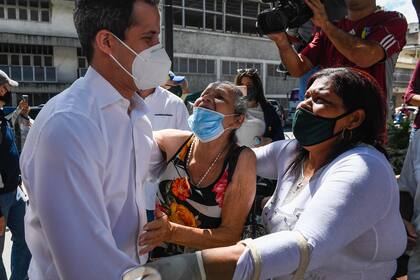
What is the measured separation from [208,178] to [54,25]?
74.9 ft

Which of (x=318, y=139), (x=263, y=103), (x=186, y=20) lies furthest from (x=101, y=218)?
(x=186, y=20)

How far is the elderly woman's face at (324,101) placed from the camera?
162cm

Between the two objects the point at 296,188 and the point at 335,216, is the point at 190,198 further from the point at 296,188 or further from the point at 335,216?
the point at 335,216

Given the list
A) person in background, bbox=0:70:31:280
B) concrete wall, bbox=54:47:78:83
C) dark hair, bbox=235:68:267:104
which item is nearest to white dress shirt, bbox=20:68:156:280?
person in background, bbox=0:70:31:280

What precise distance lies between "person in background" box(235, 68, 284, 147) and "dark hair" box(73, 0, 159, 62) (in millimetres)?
2368

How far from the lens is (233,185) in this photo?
6.69 feet

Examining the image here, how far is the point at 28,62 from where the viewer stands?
22250mm

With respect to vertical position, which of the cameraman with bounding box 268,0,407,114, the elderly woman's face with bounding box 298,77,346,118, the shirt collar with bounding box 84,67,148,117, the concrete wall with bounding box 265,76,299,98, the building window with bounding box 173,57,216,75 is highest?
the cameraman with bounding box 268,0,407,114

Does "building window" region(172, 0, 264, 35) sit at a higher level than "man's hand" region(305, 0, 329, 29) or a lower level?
higher

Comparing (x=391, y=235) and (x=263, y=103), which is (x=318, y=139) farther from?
(x=263, y=103)

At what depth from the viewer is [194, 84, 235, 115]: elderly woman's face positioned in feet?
7.48

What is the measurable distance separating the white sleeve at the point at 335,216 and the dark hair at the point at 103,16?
0.83 meters

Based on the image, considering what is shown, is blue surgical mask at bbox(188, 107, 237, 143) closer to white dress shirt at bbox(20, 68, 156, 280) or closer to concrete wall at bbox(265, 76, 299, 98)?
white dress shirt at bbox(20, 68, 156, 280)

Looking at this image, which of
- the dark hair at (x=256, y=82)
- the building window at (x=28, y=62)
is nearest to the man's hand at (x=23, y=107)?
the dark hair at (x=256, y=82)
